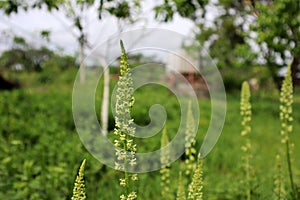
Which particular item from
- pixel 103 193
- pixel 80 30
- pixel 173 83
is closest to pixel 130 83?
pixel 103 193

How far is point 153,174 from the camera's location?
5371mm

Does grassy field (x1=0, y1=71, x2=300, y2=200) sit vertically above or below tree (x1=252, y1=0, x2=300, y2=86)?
below

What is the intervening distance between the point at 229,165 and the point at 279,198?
3517mm

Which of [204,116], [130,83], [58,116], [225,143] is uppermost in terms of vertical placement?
[204,116]

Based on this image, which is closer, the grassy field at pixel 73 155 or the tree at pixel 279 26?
the grassy field at pixel 73 155

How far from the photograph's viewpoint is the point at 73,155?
15.9ft

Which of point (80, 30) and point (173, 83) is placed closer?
point (80, 30)

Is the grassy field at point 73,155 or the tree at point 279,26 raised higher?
the tree at point 279,26

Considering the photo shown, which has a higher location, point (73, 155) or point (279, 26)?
point (279, 26)

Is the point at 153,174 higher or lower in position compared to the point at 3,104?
lower

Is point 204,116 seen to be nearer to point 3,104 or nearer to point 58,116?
point 58,116

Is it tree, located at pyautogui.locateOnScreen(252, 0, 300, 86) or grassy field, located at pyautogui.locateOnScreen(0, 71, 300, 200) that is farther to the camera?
tree, located at pyautogui.locateOnScreen(252, 0, 300, 86)

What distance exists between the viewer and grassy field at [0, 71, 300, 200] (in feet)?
12.9

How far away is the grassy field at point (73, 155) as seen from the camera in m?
3.92
